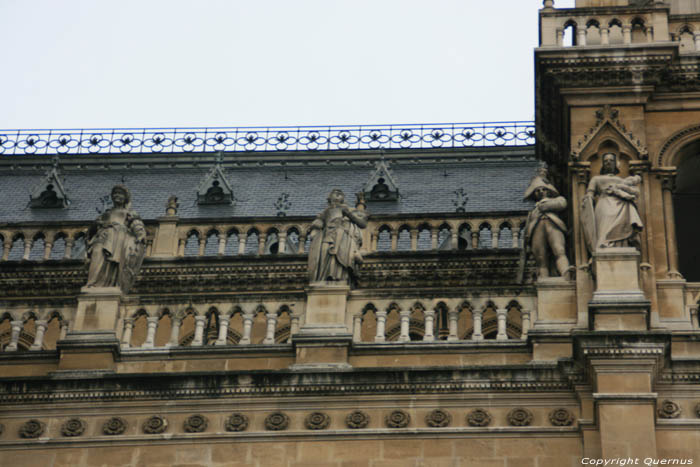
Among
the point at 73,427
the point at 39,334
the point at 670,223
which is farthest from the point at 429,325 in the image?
the point at 39,334

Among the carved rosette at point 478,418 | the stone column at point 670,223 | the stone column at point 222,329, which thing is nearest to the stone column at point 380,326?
the carved rosette at point 478,418

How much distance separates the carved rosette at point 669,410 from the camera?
736 inches

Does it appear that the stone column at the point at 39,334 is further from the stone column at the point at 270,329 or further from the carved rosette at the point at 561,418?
the carved rosette at the point at 561,418

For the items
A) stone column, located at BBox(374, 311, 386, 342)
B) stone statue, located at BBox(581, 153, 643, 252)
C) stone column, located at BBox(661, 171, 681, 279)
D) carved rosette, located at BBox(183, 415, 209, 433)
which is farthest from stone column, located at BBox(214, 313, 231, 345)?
stone column, located at BBox(661, 171, 681, 279)

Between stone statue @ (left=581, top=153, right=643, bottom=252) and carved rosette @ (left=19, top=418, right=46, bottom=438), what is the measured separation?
6839mm

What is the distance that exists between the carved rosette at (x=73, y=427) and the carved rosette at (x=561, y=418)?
17.4 feet

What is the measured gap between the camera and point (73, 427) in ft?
62.8

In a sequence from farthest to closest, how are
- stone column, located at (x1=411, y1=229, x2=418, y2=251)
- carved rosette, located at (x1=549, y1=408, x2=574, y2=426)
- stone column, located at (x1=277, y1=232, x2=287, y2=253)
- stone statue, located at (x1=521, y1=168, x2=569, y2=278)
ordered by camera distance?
1. stone column, located at (x1=277, y1=232, x2=287, y2=253)
2. stone column, located at (x1=411, y1=229, x2=418, y2=251)
3. stone statue, located at (x1=521, y1=168, x2=569, y2=278)
4. carved rosette, located at (x1=549, y1=408, x2=574, y2=426)

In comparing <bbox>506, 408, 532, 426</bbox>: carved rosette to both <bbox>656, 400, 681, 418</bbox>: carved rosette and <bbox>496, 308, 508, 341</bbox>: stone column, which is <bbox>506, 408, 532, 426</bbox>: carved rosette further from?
<bbox>656, 400, 681, 418</bbox>: carved rosette

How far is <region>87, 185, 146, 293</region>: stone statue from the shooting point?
68.5 feet

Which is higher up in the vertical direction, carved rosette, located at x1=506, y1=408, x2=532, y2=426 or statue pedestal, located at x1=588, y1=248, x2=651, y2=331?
statue pedestal, located at x1=588, y1=248, x2=651, y2=331

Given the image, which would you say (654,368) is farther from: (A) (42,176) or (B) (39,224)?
(A) (42,176)

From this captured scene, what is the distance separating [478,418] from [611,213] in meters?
3.22

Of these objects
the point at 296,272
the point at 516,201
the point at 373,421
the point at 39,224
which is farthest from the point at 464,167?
the point at 373,421
